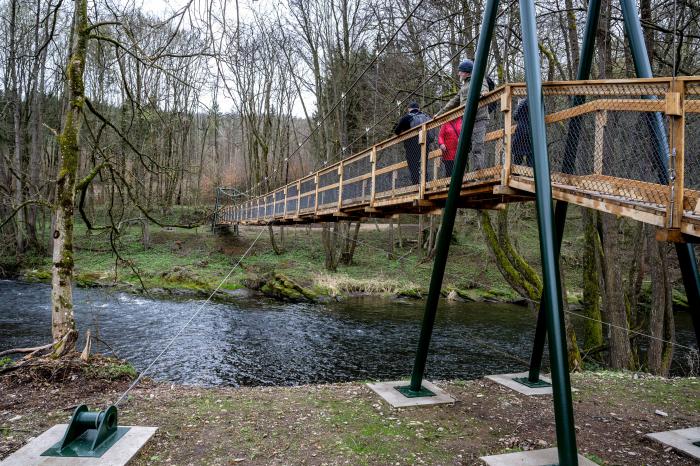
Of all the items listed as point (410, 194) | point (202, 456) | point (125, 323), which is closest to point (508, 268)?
point (410, 194)

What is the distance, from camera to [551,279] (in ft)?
8.39

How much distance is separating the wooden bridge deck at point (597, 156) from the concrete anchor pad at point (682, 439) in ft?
5.67

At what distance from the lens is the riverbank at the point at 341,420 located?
2.99 m

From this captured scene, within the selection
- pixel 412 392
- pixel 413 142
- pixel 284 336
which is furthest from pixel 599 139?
pixel 284 336

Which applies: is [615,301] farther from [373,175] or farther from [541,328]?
[373,175]

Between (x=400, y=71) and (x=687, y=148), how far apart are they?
31.9ft

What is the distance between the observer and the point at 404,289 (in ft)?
48.9

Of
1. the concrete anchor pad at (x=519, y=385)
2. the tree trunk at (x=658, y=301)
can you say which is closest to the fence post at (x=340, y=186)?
the concrete anchor pad at (x=519, y=385)

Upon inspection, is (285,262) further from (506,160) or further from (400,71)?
(506,160)

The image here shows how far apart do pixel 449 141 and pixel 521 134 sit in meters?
0.96

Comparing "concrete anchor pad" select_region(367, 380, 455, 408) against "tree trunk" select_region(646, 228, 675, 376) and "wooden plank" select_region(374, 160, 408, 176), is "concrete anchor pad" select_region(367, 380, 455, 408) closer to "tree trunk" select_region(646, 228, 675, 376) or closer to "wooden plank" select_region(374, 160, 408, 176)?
"wooden plank" select_region(374, 160, 408, 176)

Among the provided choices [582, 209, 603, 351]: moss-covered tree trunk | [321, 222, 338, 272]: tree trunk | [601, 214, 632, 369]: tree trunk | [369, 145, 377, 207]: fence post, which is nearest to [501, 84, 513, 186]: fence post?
[369, 145, 377, 207]: fence post

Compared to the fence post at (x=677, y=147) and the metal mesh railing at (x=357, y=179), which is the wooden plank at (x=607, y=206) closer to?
the fence post at (x=677, y=147)

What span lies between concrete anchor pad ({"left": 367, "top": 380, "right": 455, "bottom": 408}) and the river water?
2.67 metres
